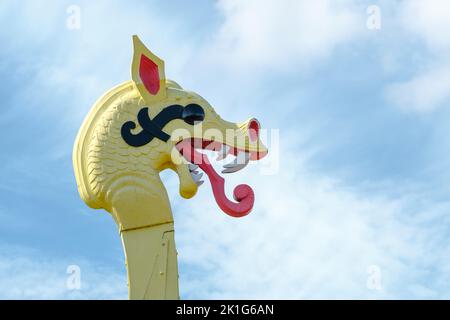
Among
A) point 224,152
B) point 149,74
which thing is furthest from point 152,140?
point 224,152

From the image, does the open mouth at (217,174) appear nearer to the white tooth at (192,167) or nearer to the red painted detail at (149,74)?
the white tooth at (192,167)

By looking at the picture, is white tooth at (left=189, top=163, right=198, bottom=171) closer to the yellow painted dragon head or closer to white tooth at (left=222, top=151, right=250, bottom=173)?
the yellow painted dragon head

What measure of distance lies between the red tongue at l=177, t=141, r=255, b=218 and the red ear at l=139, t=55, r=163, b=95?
2.74 feet

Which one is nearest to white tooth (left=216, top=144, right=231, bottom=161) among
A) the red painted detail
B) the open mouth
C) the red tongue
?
the open mouth

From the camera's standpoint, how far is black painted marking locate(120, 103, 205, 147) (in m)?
11.0

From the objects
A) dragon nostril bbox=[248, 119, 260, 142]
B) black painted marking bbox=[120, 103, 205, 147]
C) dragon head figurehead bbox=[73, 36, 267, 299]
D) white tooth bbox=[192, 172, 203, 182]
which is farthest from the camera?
dragon nostril bbox=[248, 119, 260, 142]

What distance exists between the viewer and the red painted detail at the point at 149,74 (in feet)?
37.0

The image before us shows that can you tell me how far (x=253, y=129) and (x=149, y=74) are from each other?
159 centimetres

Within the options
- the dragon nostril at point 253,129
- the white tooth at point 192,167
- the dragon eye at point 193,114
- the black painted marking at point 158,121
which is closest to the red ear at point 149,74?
the black painted marking at point 158,121

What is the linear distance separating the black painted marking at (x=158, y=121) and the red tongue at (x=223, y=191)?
0.32m
